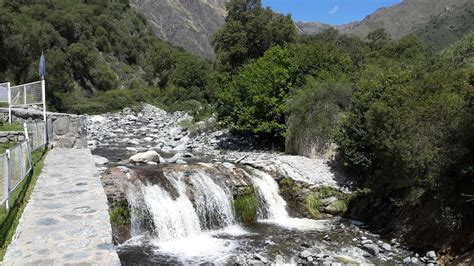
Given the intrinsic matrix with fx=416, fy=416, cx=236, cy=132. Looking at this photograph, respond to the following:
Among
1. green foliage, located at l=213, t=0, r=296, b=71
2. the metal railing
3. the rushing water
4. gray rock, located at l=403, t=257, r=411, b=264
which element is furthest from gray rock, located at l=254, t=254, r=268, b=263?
green foliage, located at l=213, t=0, r=296, b=71

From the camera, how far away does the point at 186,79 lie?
47188mm

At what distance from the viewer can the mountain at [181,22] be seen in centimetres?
14600

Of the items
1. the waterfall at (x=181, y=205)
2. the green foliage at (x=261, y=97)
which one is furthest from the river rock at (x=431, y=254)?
the green foliage at (x=261, y=97)

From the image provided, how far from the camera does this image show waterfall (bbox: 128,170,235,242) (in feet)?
38.3

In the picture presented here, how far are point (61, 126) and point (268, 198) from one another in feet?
23.2

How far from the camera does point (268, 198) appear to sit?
45.6 feet

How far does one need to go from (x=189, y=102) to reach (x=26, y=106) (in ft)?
87.9

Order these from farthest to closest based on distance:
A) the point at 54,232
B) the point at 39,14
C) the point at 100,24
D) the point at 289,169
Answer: the point at 100,24, the point at 39,14, the point at 289,169, the point at 54,232

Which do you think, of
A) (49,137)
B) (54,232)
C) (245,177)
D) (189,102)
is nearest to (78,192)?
(54,232)

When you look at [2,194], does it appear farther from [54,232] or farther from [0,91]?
[0,91]

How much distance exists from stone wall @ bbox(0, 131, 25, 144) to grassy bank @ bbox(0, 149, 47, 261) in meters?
2.21

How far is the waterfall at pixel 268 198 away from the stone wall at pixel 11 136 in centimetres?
724

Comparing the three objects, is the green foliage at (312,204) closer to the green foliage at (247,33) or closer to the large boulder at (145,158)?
the large boulder at (145,158)

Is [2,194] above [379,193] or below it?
above
